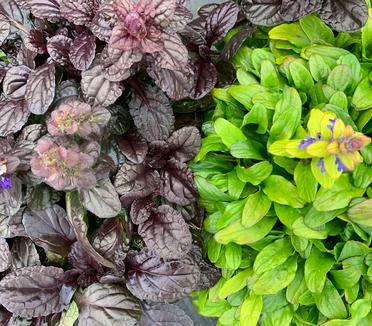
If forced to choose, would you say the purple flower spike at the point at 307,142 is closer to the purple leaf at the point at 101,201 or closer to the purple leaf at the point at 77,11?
the purple leaf at the point at 101,201

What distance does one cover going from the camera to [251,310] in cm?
130

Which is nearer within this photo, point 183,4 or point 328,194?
point 328,194

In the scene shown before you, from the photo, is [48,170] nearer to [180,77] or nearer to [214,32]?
[180,77]

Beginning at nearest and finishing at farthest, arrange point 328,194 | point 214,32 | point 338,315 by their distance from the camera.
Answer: point 328,194 < point 338,315 < point 214,32

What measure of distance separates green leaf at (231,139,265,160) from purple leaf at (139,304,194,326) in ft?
1.33

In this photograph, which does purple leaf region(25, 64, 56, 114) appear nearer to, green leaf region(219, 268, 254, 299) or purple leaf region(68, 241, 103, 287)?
purple leaf region(68, 241, 103, 287)

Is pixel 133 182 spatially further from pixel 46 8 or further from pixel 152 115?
pixel 46 8

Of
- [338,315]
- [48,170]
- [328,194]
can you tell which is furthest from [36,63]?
[338,315]

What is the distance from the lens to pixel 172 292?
1.25 meters

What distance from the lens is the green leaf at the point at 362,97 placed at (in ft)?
3.89

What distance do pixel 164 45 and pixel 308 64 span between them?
38 cm

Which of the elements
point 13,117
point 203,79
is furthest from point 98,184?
point 203,79

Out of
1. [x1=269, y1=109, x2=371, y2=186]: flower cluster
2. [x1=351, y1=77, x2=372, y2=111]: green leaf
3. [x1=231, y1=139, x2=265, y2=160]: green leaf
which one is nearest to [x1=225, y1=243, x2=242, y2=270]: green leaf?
[x1=231, y1=139, x2=265, y2=160]: green leaf

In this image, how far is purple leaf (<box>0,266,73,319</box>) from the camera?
1.19m
